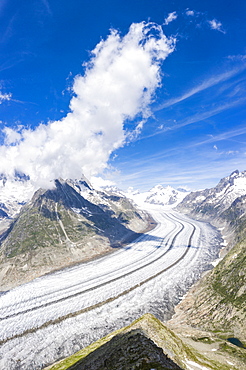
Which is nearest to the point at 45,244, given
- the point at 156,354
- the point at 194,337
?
the point at 194,337

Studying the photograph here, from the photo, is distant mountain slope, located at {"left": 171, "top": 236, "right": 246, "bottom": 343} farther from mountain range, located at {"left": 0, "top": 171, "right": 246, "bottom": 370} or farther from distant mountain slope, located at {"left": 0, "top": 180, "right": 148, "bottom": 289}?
distant mountain slope, located at {"left": 0, "top": 180, "right": 148, "bottom": 289}

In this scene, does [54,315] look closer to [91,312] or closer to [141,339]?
[91,312]

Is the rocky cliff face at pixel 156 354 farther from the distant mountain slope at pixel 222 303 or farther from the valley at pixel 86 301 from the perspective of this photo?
the valley at pixel 86 301

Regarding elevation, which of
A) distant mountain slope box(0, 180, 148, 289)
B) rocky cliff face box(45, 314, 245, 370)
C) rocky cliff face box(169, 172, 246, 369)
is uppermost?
distant mountain slope box(0, 180, 148, 289)

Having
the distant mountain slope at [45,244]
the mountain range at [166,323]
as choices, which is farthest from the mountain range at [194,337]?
the distant mountain slope at [45,244]

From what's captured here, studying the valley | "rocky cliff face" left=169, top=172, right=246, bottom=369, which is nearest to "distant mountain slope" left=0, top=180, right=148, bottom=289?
the valley

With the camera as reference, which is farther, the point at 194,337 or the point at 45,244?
the point at 45,244

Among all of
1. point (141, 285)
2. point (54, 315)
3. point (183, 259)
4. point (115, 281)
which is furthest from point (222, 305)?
point (183, 259)

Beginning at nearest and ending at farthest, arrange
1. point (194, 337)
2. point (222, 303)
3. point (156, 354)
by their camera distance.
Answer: point (156, 354) < point (194, 337) < point (222, 303)

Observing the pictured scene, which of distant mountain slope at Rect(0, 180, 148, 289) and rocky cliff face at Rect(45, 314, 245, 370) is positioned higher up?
distant mountain slope at Rect(0, 180, 148, 289)

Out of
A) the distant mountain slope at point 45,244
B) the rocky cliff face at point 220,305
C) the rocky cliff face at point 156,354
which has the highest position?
the distant mountain slope at point 45,244

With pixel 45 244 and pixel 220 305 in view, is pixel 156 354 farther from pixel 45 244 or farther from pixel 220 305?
pixel 45 244
